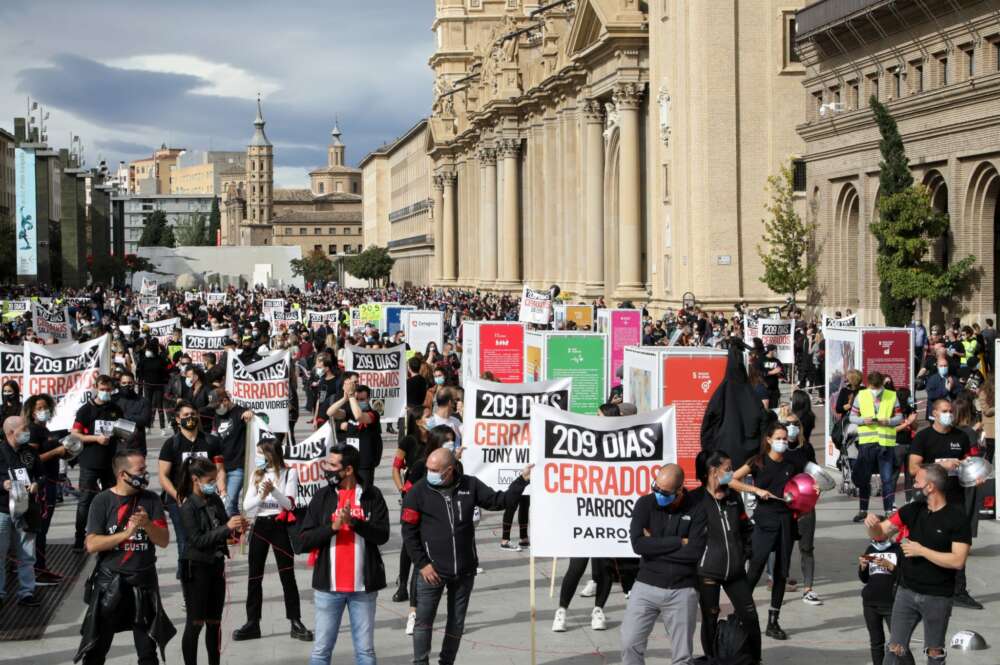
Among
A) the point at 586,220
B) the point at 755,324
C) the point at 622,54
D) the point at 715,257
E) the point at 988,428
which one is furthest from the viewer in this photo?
the point at 586,220

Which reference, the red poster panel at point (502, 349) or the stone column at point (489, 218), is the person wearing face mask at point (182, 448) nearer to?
the red poster panel at point (502, 349)

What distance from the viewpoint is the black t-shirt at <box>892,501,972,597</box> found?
9.01 metres

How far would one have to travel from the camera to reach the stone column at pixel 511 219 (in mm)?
79438

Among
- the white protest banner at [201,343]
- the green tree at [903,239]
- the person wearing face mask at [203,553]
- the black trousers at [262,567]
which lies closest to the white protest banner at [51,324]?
the white protest banner at [201,343]

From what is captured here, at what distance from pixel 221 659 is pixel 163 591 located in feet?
8.38

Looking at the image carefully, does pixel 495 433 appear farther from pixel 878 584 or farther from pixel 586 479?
pixel 878 584

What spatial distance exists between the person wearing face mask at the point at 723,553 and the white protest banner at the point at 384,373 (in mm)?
11081

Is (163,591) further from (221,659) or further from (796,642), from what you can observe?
(796,642)

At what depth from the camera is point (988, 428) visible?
17141mm

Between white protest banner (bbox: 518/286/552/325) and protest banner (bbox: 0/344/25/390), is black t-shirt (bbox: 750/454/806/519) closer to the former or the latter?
protest banner (bbox: 0/344/25/390)

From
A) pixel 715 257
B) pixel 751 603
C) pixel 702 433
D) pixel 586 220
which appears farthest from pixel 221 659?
pixel 586 220

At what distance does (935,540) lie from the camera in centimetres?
901

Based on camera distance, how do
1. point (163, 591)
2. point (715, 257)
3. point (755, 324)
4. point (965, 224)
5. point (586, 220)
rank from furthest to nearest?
point (586, 220), point (715, 257), point (965, 224), point (755, 324), point (163, 591)

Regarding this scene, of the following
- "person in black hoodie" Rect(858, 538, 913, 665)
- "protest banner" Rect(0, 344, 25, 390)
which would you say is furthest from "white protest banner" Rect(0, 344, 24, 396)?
"person in black hoodie" Rect(858, 538, 913, 665)
